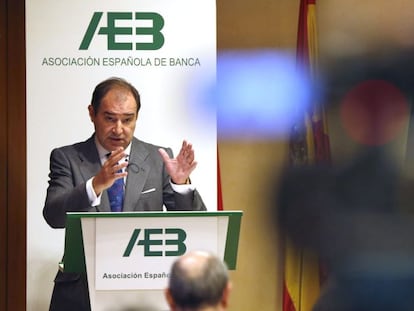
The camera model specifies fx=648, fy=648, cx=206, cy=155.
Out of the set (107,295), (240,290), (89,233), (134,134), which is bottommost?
(240,290)

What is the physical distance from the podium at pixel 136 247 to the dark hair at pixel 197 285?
1.35 m

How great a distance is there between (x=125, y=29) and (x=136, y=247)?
1649mm

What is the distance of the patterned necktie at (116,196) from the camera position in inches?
146

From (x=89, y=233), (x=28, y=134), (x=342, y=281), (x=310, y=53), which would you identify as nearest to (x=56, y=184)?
(x=28, y=134)

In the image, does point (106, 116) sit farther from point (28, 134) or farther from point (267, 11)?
point (267, 11)

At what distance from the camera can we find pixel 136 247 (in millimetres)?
2531

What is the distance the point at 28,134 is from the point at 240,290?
2.08 meters

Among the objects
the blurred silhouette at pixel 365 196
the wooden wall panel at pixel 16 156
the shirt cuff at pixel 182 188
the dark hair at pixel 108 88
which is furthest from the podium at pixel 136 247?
the wooden wall panel at pixel 16 156

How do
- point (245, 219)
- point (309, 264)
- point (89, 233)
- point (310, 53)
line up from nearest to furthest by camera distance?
1. point (309, 264)
2. point (89, 233)
3. point (310, 53)
4. point (245, 219)

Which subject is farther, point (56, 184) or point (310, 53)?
point (310, 53)

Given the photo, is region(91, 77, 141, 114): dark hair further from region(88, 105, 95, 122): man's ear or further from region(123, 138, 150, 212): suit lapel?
region(123, 138, 150, 212): suit lapel

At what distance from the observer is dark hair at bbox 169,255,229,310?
1076mm

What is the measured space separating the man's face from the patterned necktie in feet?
0.61

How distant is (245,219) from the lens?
4828 millimetres
